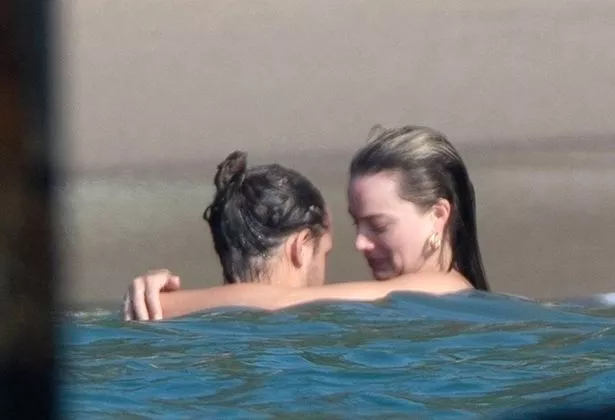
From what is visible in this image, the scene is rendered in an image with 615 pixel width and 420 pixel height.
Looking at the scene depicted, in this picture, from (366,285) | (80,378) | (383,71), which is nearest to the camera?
(80,378)

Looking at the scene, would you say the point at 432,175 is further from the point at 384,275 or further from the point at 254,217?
the point at 254,217

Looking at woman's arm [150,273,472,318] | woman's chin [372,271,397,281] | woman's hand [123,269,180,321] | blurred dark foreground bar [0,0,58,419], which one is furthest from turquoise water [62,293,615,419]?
blurred dark foreground bar [0,0,58,419]

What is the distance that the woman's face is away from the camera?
5.78 m

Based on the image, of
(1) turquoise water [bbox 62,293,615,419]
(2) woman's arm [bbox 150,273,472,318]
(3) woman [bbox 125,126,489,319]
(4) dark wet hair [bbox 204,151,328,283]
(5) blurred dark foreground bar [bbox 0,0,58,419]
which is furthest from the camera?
(3) woman [bbox 125,126,489,319]

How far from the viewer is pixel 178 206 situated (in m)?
8.29

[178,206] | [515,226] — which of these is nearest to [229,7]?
[178,206]

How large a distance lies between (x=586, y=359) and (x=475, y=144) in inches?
163

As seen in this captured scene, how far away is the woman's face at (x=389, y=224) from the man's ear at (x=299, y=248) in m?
0.24

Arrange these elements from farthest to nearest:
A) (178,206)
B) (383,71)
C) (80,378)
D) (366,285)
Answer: (383,71) → (178,206) → (366,285) → (80,378)

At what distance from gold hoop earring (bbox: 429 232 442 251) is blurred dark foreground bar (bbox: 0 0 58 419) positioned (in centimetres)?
405

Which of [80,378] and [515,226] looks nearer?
→ [80,378]

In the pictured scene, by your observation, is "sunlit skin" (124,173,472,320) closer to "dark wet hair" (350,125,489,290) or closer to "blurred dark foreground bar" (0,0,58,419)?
"dark wet hair" (350,125,489,290)

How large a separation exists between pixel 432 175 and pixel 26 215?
4082 millimetres

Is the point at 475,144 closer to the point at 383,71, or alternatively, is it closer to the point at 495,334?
the point at 383,71
